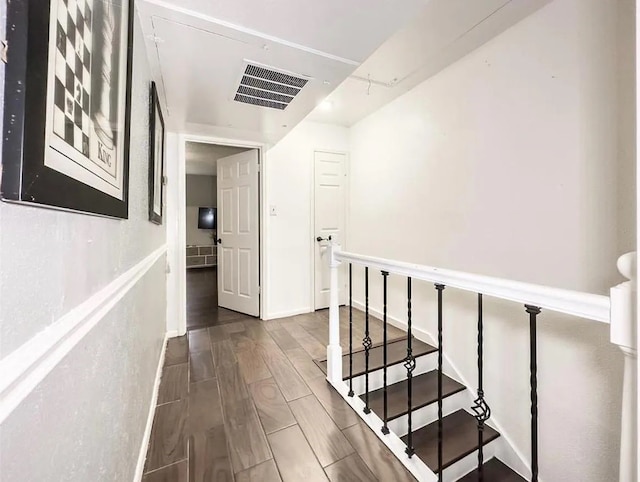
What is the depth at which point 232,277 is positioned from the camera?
3662 mm

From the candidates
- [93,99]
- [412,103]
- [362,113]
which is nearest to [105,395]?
[93,99]

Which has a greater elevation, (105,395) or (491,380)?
(105,395)

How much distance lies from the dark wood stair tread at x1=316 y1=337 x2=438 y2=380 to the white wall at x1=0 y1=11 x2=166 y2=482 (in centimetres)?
136

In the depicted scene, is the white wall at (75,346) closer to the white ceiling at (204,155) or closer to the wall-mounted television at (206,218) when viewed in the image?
the white ceiling at (204,155)

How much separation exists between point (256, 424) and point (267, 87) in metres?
2.10

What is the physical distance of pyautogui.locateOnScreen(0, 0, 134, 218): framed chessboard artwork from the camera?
1.20 feet

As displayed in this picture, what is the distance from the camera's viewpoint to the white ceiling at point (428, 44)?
1.70m

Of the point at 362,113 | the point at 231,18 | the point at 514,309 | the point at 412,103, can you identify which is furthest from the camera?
the point at 362,113

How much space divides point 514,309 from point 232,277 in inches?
120

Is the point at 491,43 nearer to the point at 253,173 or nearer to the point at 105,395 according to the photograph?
the point at 253,173

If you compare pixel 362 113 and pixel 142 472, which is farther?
pixel 362 113

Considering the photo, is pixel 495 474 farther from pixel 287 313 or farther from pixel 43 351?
pixel 43 351

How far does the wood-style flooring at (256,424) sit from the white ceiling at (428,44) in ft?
8.20

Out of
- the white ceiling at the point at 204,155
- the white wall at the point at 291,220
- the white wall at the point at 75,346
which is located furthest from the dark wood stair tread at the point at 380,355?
the white ceiling at the point at 204,155
